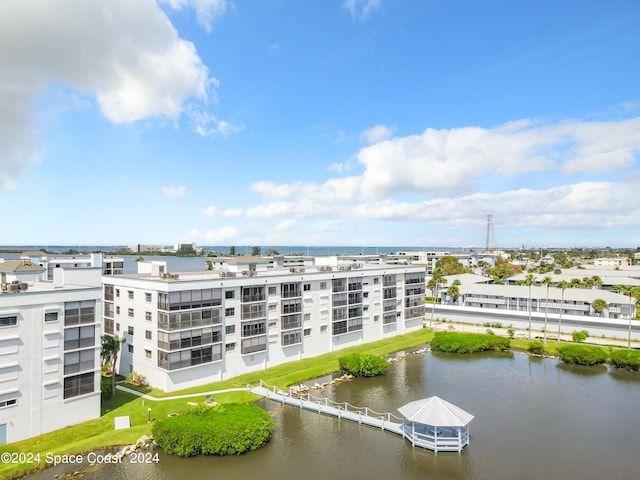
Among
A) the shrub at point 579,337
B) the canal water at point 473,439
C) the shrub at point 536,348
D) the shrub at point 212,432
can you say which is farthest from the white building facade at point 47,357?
the shrub at point 579,337

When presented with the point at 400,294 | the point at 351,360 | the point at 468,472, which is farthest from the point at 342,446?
the point at 400,294

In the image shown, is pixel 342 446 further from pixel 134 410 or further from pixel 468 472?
pixel 134 410

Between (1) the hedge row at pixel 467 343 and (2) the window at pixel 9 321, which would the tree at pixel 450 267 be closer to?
(1) the hedge row at pixel 467 343

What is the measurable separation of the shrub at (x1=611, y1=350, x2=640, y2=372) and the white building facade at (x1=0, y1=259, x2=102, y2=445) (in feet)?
233

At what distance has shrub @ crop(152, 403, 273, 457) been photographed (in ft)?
122

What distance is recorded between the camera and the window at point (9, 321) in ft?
122

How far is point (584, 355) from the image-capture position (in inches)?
2665

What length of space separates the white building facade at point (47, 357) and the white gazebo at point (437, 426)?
30636 millimetres

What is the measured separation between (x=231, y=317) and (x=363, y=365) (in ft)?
62.5

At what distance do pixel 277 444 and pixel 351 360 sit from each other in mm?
22546

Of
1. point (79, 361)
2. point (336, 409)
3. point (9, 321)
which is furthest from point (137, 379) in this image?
point (336, 409)

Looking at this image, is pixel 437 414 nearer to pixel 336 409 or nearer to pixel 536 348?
pixel 336 409

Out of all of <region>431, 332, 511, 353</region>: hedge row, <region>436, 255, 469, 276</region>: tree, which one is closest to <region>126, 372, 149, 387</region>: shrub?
<region>431, 332, 511, 353</region>: hedge row

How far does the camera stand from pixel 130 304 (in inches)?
2238
